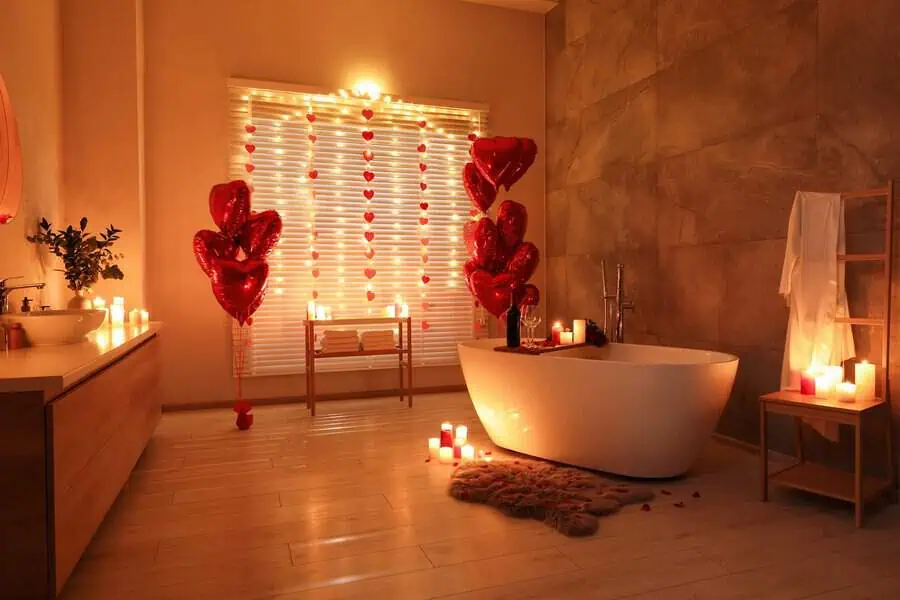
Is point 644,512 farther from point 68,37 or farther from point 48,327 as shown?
point 68,37

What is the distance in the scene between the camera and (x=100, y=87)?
3965 mm

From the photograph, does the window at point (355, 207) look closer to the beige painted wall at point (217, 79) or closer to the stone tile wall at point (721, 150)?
the beige painted wall at point (217, 79)

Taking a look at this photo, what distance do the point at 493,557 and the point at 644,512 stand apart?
2.39 ft

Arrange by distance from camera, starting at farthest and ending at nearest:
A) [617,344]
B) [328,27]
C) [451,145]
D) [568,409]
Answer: [451,145], [328,27], [617,344], [568,409]

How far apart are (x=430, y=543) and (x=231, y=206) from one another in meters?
2.35

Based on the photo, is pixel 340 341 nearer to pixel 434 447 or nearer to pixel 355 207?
pixel 355 207

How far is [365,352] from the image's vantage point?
14.8ft

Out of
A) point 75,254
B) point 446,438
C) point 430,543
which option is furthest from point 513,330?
point 75,254

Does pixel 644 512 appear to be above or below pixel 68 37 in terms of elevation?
below

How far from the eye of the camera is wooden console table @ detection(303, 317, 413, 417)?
4.33 meters

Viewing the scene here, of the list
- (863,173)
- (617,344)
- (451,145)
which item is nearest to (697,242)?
(617,344)

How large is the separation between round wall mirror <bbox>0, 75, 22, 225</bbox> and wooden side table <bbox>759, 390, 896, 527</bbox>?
3.27 m

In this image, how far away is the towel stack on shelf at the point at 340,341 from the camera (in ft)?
14.5

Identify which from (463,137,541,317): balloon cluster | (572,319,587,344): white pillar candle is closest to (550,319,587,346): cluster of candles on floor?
(572,319,587,344): white pillar candle
